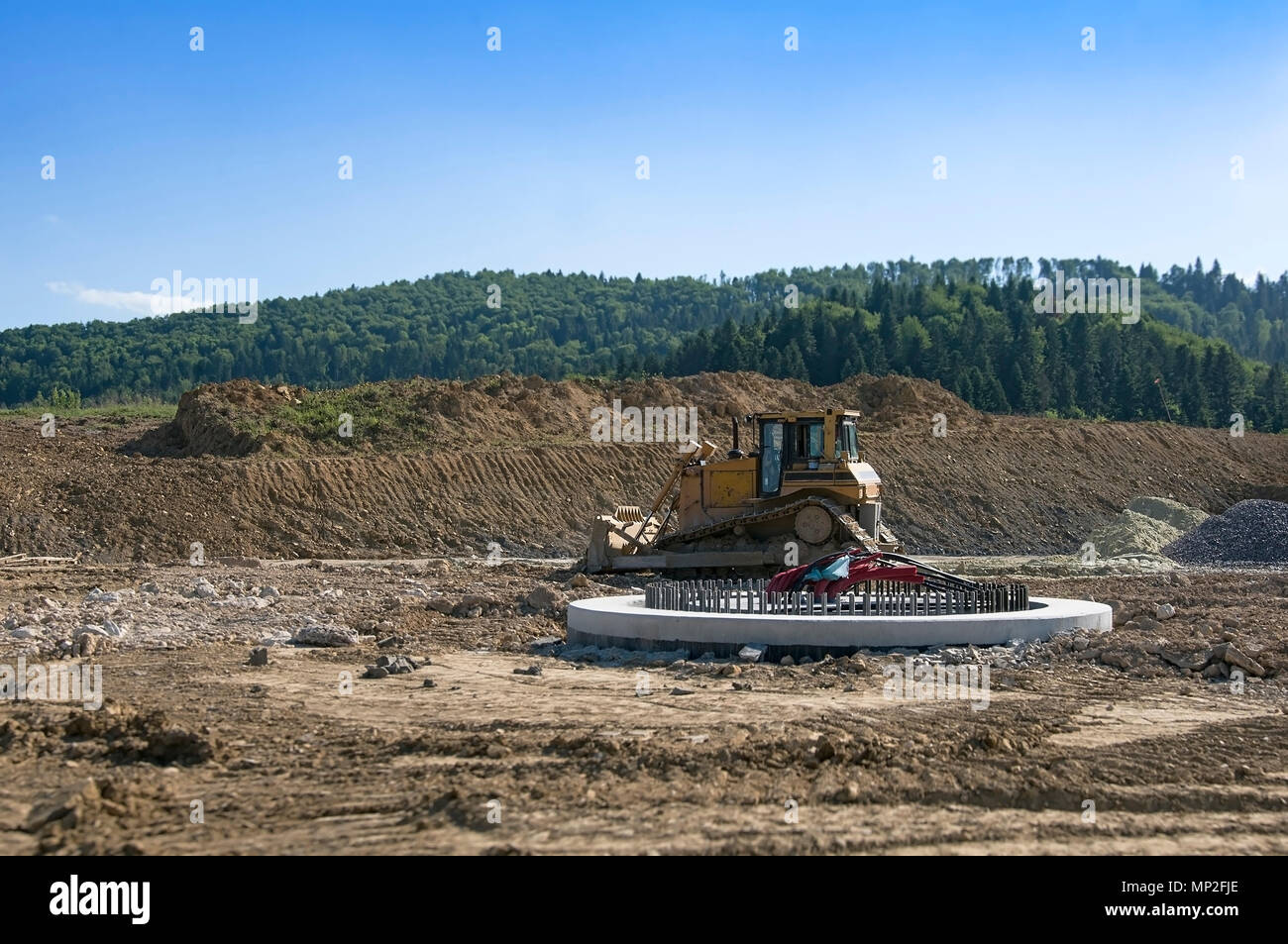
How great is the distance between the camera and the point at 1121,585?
80.8ft

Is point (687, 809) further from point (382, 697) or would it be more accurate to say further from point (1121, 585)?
point (1121, 585)

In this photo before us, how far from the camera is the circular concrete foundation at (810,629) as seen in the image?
14.4 m

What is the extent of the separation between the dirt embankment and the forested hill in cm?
2246

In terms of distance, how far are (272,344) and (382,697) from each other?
101m

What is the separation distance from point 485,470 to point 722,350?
40.0 metres

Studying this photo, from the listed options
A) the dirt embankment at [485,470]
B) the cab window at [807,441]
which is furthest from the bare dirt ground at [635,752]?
the dirt embankment at [485,470]

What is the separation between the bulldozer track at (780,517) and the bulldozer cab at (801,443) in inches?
16.2

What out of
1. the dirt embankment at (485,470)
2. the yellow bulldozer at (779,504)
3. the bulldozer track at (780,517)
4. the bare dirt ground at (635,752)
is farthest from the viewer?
the dirt embankment at (485,470)

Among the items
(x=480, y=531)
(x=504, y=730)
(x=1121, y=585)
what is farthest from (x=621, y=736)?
(x=480, y=531)

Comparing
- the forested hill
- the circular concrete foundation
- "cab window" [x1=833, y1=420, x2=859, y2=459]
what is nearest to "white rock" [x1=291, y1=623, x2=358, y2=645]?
the circular concrete foundation

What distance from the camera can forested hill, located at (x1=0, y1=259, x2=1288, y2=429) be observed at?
79.2m

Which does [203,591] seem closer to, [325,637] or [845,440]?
[325,637]

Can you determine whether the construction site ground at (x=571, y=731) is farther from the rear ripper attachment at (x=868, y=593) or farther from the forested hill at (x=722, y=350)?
the forested hill at (x=722, y=350)

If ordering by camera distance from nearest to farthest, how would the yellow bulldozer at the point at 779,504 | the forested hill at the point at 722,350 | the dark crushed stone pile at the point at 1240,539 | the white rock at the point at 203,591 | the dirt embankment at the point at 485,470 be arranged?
the white rock at the point at 203,591
the yellow bulldozer at the point at 779,504
the dark crushed stone pile at the point at 1240,539
the dirt embankment at the point at 485,470
the forested hill at the point at 722,350
